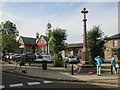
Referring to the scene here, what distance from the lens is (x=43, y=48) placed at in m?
75.1

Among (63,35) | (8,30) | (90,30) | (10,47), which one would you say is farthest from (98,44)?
(8,30)

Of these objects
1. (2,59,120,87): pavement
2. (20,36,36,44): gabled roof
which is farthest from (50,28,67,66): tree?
(20,36,36,44): gabled roof

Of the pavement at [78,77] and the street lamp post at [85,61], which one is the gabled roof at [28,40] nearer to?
the street lamp post at [85,61]

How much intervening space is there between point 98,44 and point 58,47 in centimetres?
578

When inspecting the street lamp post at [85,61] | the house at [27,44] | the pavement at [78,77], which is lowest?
the pavement at [78,77]

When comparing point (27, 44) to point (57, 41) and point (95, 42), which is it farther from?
point (95, 42)

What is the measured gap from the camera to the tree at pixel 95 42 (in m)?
20.9

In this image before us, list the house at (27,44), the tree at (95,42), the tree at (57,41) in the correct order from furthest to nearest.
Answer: the house at (27,44) < the tree at (57,41) < the tree at (95,42)


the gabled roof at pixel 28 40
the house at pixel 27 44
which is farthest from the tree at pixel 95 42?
the gabled roof at pixel 28 40

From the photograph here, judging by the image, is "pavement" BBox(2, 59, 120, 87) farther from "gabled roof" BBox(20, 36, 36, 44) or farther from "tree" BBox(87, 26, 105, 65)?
"gabled roof" BBox(20, 36, 36, 44)

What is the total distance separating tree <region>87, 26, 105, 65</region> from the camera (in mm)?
20938

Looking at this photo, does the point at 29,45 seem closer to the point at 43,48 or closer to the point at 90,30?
the point at 43,48

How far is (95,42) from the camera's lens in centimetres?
2120

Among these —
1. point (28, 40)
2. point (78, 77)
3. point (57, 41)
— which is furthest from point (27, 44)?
point (78, 77)
